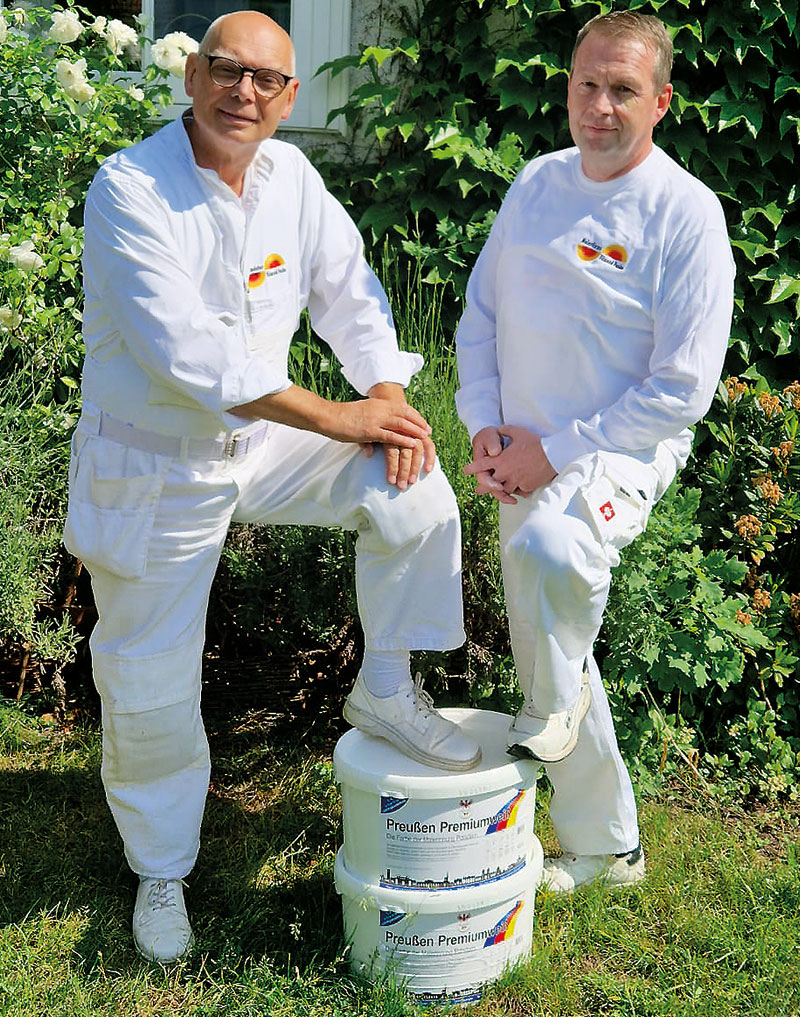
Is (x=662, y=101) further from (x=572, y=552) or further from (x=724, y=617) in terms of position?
(x=724, y=617)

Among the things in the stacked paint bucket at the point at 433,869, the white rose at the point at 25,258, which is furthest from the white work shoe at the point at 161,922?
the white rose at the point at 25,258

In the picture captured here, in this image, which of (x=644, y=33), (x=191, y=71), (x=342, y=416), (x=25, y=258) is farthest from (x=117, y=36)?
(x=644, y=33)

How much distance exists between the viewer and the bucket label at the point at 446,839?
301cm

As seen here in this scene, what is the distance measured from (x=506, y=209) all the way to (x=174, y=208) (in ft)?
2.84

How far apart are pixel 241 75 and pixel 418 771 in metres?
1.76

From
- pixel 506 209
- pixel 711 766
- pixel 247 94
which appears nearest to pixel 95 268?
pixel 247 94

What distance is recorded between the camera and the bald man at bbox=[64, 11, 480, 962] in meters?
2.97

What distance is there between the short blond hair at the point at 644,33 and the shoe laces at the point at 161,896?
240cm

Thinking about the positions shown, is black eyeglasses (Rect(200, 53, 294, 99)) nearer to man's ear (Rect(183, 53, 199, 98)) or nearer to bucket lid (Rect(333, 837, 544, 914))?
man's ear (Rect(183, 53, 199, 98))

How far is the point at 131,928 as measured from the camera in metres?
3.34

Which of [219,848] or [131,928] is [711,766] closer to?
[219,848]

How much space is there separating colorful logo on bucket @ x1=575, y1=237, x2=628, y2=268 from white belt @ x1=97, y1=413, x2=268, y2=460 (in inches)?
39.0

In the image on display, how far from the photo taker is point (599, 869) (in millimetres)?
3525

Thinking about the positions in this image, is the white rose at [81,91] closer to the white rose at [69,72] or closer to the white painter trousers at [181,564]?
the white rose at [69,72]
